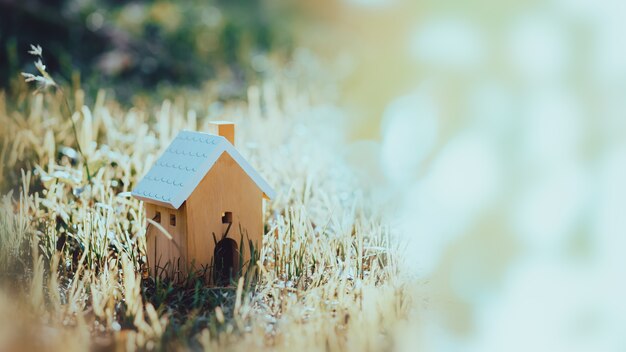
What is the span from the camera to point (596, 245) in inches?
169

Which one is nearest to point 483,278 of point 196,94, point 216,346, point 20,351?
point 216,346

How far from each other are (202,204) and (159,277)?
0.31 meters

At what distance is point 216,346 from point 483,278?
64.3 inches

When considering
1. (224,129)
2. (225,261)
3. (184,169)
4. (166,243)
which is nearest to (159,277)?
(166,243)

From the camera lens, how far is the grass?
8.87 feet

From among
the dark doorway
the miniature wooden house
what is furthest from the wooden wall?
the dark doorway

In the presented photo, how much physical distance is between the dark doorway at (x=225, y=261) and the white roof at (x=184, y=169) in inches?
9.2

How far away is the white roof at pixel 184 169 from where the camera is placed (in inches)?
120

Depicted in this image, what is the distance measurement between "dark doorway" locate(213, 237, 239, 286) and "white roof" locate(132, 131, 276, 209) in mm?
233

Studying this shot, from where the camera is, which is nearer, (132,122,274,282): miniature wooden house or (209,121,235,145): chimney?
(132,122,274,282): miniature wooden house

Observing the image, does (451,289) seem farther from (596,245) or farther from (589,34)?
(589,34)

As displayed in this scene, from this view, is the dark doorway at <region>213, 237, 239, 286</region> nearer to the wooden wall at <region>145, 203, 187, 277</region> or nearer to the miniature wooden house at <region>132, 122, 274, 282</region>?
the miniature wooden house at <region>132, 122, 274, 282</region>

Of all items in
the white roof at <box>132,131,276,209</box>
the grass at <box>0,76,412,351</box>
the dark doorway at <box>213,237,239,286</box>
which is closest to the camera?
the grass at <box>0,76,412,351</box>

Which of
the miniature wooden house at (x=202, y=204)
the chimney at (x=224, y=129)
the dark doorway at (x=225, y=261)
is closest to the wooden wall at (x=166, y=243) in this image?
the miniature wooden house at (x=202, y=204)
